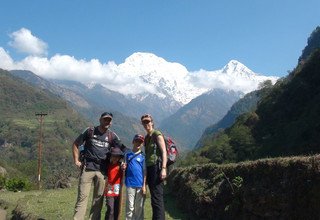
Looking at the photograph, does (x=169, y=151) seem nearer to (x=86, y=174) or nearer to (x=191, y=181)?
(x=86, y=174)

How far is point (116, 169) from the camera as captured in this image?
1102cm

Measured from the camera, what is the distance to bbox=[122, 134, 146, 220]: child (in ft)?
34.1

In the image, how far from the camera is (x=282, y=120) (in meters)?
80.9

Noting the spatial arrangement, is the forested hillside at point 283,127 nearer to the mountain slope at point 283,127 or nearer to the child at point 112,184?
the mountain slope at point 283,127

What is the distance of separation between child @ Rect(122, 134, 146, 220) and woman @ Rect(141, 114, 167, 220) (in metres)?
0.22

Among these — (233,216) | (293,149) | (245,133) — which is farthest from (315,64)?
(233,216)

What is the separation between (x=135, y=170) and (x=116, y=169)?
739 mm

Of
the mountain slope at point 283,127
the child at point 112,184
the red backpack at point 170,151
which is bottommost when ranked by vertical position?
the child at point 112,184

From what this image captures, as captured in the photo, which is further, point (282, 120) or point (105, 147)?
point (282, 120)

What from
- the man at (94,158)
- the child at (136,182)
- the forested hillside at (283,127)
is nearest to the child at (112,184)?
the man at (94,158)

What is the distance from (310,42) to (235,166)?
184 m

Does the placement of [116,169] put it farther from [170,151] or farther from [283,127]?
[283,127]

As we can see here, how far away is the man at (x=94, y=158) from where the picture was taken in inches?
429

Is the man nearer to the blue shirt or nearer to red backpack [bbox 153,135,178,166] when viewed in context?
the blue shirt
